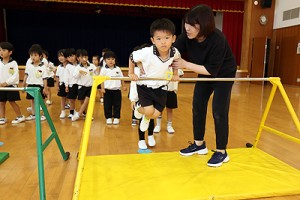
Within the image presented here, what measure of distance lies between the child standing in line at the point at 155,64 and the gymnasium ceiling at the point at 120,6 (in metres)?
8.02

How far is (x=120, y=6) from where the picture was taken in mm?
11906

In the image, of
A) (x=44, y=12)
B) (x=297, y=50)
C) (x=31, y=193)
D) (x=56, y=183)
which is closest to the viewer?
(x=31, y=193)

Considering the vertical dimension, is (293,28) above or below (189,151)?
above

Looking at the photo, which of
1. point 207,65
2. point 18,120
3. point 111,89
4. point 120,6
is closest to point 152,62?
point 207,65

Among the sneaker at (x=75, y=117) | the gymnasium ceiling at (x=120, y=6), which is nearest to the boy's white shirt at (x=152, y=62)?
the sneaker at (x=75, y=117)

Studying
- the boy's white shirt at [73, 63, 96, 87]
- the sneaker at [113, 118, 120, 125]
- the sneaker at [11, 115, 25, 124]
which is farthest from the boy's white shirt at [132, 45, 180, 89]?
the sneaker at [11, 115, 25, 124]

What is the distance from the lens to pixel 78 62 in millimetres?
4488

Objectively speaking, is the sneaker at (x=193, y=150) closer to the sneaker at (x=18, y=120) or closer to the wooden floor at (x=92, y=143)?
the wooden floor at (x=92, y=143)

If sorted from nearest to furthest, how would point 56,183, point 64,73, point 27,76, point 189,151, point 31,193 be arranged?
point 31,193
point 56,183
point 189,151
point 27,76
point 64,73

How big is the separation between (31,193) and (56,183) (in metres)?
0.20

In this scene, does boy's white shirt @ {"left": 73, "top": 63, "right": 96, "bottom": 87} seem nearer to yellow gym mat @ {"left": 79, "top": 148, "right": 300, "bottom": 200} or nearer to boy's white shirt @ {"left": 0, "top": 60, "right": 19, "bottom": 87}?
boy's white shirt @ {"left": 0, "top": 60, "right": 19, "bottom": 87}

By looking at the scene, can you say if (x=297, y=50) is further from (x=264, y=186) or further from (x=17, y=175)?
(x=17, y=175)

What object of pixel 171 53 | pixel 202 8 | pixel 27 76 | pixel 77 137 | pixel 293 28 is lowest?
pixel 77 137

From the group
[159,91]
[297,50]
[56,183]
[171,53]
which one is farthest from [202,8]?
[297,50]
